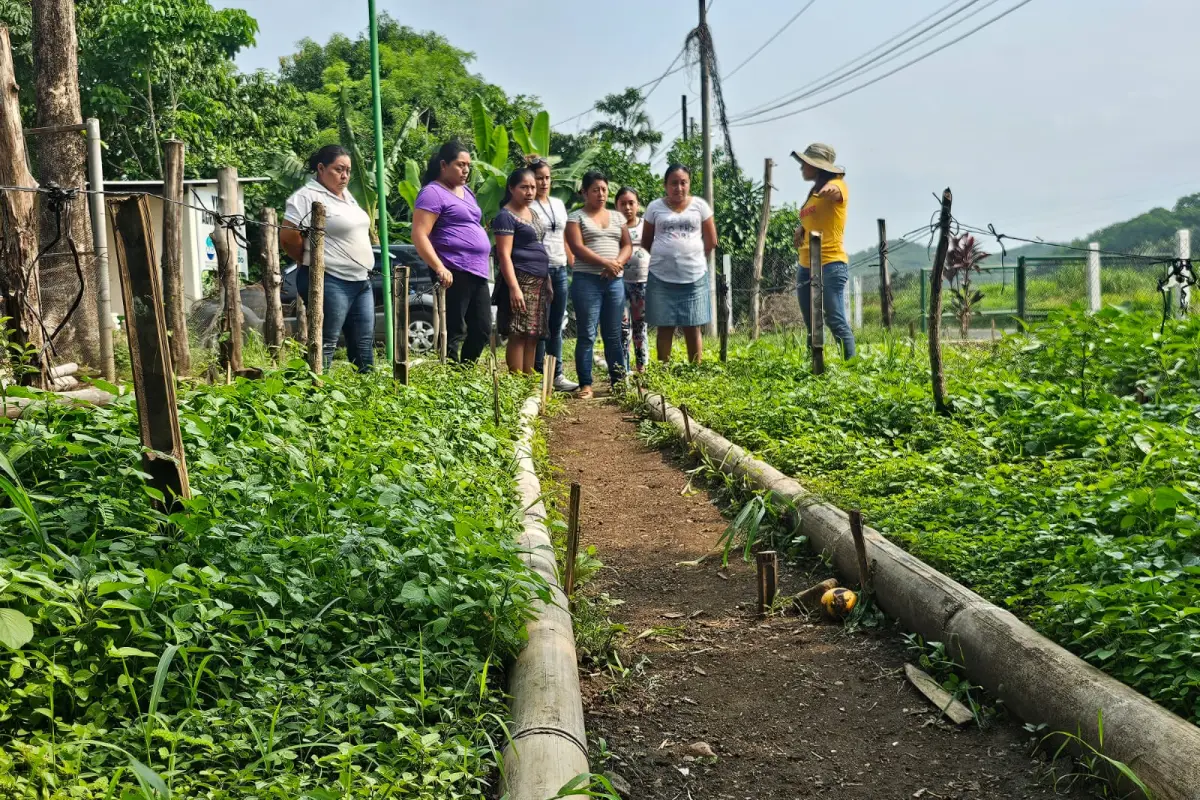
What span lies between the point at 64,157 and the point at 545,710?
9.50m

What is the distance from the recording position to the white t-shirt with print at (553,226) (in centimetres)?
915

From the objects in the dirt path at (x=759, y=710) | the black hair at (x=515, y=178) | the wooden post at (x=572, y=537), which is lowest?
the dirt path at (x=759, y=710)

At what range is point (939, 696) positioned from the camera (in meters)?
3.29

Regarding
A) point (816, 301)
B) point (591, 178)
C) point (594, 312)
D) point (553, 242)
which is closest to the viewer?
point (816, 301)

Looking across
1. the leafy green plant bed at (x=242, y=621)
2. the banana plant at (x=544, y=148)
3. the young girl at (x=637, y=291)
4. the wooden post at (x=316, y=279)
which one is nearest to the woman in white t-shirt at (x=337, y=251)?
the wooden post at (x=316, y=279)

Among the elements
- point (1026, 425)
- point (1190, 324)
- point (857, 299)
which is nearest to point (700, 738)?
point (1026, 425)

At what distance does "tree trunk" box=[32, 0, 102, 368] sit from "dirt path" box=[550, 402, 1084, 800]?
21.6ft

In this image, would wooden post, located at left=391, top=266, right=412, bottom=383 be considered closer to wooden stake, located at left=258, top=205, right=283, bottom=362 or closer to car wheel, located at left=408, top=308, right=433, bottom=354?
wooden stake, located at left=258, top=205, right=283, bottom=362

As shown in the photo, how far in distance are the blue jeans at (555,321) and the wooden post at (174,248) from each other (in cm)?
352

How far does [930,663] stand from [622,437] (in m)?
4.84

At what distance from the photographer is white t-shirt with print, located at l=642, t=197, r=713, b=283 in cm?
991

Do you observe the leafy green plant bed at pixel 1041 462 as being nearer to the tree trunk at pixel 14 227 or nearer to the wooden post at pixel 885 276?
the wooden post at pixel 885 276

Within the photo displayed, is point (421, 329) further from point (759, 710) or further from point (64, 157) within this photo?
point (759, 710)

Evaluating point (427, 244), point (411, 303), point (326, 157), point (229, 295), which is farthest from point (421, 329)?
point (229, 295)
